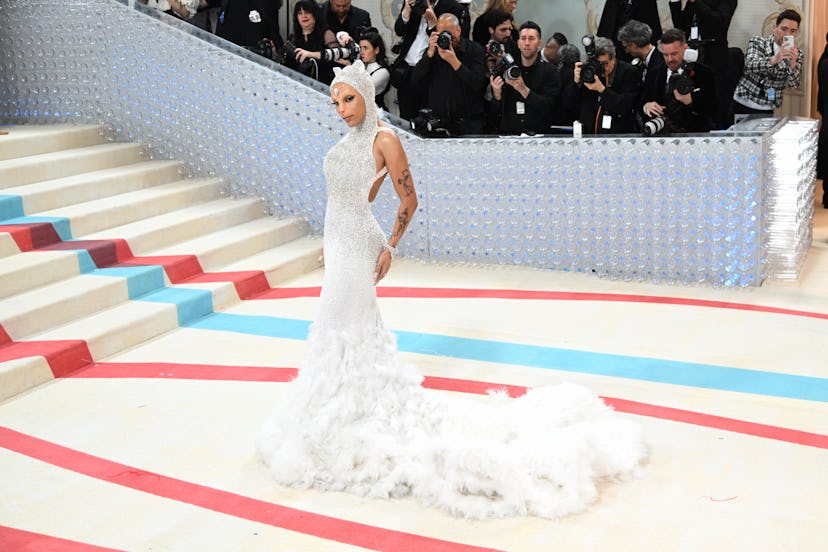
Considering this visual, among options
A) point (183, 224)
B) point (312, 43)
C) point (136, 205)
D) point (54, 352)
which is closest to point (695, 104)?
point (312, 43)

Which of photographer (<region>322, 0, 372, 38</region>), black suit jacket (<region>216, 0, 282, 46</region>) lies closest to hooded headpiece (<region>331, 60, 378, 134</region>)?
photographer (<region>322, 0, 372, 38</region>)

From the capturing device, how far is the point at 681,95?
6.82 m

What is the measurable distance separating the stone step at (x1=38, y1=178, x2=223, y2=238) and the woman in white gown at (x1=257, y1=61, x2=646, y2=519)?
3.05 m

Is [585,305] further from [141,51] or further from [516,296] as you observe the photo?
[141,51]

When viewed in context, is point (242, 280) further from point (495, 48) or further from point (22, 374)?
point (495, 48)

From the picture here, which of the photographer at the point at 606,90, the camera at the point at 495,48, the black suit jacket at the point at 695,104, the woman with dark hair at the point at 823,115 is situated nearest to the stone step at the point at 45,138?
the camera at the point at 495,48

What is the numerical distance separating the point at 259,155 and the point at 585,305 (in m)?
2.87

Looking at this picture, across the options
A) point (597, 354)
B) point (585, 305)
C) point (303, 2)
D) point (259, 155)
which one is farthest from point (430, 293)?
point (303, 2)

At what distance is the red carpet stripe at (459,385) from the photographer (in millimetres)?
4168

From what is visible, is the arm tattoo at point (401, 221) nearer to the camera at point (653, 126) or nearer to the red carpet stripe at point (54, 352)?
the red carpet stripe at point (54, 352)

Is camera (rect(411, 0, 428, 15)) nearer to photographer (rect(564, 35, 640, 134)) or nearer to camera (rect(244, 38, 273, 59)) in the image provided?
→ camera (rect(244, 38, 273, 59))

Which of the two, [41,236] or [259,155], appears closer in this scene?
[41,236]

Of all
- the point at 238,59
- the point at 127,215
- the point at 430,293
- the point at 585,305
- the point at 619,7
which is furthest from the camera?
the point at 619,7

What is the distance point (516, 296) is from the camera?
6.28 metres
